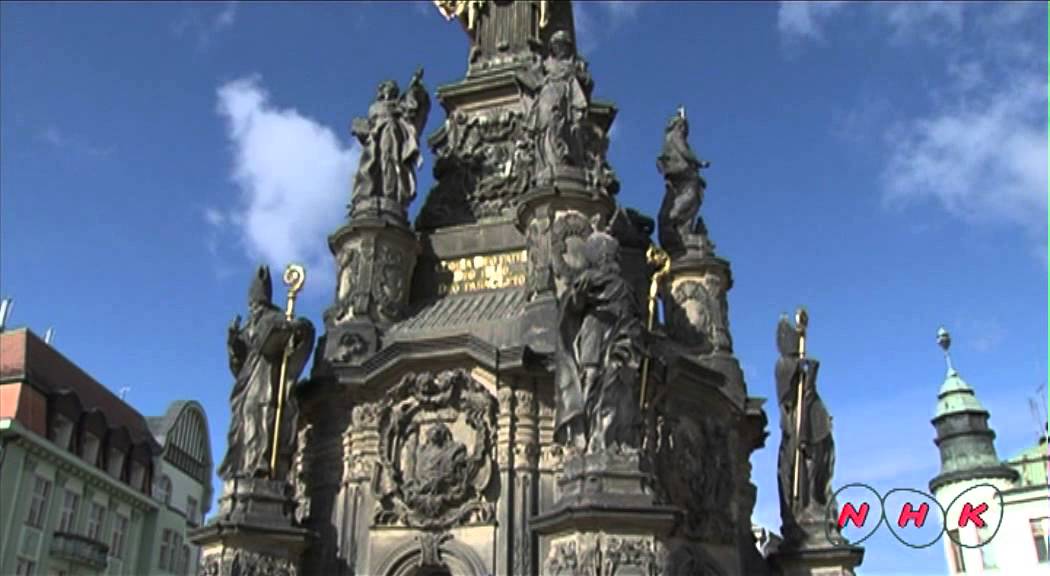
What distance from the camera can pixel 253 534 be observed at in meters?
11.6

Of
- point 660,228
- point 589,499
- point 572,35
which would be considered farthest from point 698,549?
point 572,35

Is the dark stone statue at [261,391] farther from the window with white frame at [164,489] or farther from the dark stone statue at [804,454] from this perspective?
the window with white frame at [164,489]

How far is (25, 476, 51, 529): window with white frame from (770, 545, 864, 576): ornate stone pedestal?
21.8 metres

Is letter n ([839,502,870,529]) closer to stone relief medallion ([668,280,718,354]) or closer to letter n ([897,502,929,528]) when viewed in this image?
letter n ([897,502,929,528])

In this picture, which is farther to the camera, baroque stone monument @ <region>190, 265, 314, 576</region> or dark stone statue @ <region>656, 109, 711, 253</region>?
dark stone statue @ <region>656, 109, 711, 253</region>

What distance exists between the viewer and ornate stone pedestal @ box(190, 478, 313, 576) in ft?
37.7

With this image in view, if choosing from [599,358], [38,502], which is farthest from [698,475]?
[38,502]

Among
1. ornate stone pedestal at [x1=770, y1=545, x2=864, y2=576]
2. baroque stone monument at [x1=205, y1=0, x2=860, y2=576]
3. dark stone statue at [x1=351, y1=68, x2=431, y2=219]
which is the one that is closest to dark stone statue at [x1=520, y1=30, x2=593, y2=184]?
baroque stone monument at [x1=205, y1=0, x2=860, y2=576]

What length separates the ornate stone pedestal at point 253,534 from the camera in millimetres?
11484

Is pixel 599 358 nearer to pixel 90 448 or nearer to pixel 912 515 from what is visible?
pixel 912 515

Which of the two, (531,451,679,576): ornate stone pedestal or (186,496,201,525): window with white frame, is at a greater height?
(186,496,201,525): window with white frame

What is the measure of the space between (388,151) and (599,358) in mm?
6387

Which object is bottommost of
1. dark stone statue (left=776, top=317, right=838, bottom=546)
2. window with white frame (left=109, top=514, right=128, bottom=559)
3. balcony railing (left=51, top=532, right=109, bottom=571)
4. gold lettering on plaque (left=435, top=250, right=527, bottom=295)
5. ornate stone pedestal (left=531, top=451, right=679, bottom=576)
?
ornate stone pedestal (left=531, top=451, right=679, bottom=576)

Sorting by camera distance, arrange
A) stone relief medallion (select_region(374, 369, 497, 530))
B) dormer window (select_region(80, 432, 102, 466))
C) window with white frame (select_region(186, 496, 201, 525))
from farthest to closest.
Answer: window with white frame (select_region(186, 496, 201, 525)) < dormer window (select_region(80, 432, 102, 466)) < stone relief medallion (select_region(374, 369, 497, 530))
